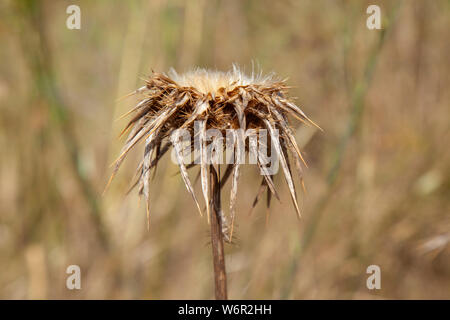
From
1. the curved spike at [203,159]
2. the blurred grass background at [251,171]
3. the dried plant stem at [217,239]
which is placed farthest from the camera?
the blurred grass background at [251,171]

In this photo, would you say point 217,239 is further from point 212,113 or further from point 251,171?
point 251,171

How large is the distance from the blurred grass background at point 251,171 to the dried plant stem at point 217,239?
57.3 inches

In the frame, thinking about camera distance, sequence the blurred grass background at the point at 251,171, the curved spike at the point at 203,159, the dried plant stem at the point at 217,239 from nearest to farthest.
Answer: the curved spike at the point at 203,159, the dried plant stem at the point at 217,239, the blurred grass background at the point at 251,171

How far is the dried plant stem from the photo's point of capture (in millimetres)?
1206

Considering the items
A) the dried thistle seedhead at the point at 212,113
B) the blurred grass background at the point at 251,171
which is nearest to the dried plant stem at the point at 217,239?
the dried thistle seedhead at the point at 212,113

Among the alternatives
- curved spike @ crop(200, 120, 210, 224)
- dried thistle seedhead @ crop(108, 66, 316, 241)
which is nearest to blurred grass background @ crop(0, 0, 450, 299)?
dried thistle seedhead @ crop(108, 66, 316, 241)

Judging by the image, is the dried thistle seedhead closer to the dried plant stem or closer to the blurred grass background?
the dried plant stem

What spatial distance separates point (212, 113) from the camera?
1158 millimetres

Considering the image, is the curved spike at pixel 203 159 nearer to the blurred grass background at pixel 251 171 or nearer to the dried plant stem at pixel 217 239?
the dried plant stem at pixel 217 239

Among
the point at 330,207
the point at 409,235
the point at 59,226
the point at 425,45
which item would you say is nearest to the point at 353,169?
the point at 330,207

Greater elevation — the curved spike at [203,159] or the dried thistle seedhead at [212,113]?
the dried thistle seedhead at [212,113]

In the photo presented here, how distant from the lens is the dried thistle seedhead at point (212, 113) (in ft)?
3.71

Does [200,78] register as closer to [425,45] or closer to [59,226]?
[59,226]

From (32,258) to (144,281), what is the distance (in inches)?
31.3
